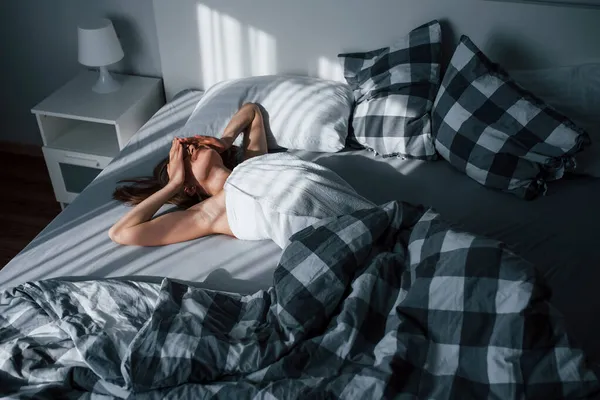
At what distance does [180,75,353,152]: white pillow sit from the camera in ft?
7.13

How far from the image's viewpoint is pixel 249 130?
221 centimetres

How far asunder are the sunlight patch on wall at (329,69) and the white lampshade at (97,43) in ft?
2.84

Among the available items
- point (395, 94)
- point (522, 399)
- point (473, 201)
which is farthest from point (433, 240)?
point (395, 94)

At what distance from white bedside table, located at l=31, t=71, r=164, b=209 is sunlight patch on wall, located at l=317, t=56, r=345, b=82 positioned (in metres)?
0.78

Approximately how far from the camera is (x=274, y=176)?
183 cm

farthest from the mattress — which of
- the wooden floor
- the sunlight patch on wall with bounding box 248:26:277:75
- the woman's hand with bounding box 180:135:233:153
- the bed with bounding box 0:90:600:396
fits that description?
the wooden floor

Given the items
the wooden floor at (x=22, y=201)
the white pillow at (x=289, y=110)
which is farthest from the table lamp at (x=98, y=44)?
the wooden floor at (x=22, y=201)

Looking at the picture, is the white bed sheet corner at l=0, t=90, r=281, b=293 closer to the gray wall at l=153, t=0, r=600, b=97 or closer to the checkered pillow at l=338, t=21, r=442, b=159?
the checkered pillow at l=338, t=21, r=442, b=159

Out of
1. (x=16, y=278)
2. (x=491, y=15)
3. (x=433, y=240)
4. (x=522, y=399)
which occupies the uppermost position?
(x=491, y=15)

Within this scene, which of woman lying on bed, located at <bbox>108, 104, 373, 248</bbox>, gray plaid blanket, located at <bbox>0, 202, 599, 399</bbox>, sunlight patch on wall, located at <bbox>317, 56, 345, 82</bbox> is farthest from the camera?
sunlight patch on wall, located at <bbox>317, 56, 345, 82</bbox>

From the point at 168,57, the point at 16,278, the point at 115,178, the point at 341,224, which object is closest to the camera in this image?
the point at 341,224

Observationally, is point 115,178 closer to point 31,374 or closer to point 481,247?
point 31,374

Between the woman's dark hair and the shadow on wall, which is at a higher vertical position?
the shadow on wall

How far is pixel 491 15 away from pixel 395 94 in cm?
44
